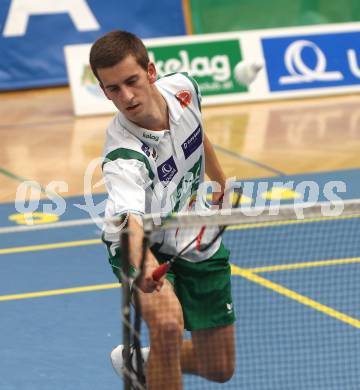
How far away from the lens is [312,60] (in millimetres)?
13773

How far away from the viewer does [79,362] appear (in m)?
6.16

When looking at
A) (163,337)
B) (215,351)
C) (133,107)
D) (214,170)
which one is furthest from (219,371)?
(133,107)

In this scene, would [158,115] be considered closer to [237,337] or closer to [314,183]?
[237,337]

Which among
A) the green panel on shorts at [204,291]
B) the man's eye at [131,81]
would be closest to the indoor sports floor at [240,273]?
the green panel on shorts at [204,291]

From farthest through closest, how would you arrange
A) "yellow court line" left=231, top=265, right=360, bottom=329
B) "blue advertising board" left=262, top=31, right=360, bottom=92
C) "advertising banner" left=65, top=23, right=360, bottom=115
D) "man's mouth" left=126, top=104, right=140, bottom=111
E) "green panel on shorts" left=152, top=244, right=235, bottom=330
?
"blue advertising board" left=262, top=31, right=360, bottom=92 → "advertising banner" left=65, top=23, right=360, bottom=115 → "yellow court line" left=231, top=265, right=360, bottom=329 → "green panel on shorts" left=152, top=244, right=235, bottom=330 → "man's mouth" left=126, top=104, right=140, bottom=111

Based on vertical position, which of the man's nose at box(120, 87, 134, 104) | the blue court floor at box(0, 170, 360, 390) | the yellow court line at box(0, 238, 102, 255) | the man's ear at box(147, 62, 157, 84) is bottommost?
the blue court floor at box(0, 170, 360, 390)

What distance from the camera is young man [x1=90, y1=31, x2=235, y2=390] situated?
4406 mm

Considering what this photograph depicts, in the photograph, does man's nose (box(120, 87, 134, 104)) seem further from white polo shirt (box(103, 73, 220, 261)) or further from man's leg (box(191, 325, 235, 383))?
man's leg (box(191, 325, 235, 383))

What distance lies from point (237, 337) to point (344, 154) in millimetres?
4862

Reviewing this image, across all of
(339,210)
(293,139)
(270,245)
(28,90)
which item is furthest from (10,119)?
Answer: (339,210)

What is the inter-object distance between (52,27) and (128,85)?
10.6 metres

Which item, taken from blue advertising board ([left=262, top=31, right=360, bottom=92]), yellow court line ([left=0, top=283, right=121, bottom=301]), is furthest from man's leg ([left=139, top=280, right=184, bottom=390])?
blue advertising board ([left=262, top=31, right=360, bottom=92])

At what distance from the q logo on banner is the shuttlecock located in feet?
2.04

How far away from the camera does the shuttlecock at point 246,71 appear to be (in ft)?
42.6
